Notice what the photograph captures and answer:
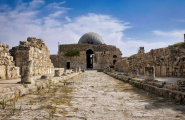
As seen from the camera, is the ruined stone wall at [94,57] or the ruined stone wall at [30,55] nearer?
the ruined stone wall at [30,55]

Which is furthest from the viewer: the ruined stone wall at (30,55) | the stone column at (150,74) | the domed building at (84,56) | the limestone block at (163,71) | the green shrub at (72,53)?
the domed building at (84,56)

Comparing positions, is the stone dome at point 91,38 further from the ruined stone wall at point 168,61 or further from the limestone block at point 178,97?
the limestone block at point 178,97

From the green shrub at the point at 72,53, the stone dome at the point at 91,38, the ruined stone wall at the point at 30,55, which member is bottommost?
the ruined stone wall at the point at 30,55

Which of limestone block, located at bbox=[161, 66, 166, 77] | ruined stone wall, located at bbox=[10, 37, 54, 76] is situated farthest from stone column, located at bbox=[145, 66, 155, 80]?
ruined stone wall, located at bbox=[10, 37, 54, 76]

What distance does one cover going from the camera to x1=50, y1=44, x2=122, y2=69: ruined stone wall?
36.3 meters

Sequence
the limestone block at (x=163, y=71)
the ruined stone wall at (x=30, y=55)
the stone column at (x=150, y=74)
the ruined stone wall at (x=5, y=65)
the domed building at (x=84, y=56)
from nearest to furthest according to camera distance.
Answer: the stone column at (x=150, y=74) → the ruined stone wall at (x=5, y=65) → the ruined stone wall at (x=30, y=55) → the limestone block at (x=163, y=71) → the domed building at (x=84, y=56)

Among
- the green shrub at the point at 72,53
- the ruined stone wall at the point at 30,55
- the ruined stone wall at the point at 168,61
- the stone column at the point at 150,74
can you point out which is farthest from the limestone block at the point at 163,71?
the green shrub at the point at 72,53

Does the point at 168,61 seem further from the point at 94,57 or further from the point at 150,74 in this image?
the point at 94,57

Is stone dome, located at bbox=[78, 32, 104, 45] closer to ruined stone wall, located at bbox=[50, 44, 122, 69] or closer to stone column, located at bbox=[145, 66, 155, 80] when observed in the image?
ruined stone wall, located at bbox=[50, 44, 122, 69]

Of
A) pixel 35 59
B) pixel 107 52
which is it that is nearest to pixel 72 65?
pixel 107 52

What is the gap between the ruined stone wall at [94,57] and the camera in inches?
1428

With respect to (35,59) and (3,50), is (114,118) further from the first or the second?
(35,59)

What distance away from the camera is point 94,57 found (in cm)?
3631

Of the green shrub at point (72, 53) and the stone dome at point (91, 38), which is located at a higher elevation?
the stone dome at point (91, 38)
